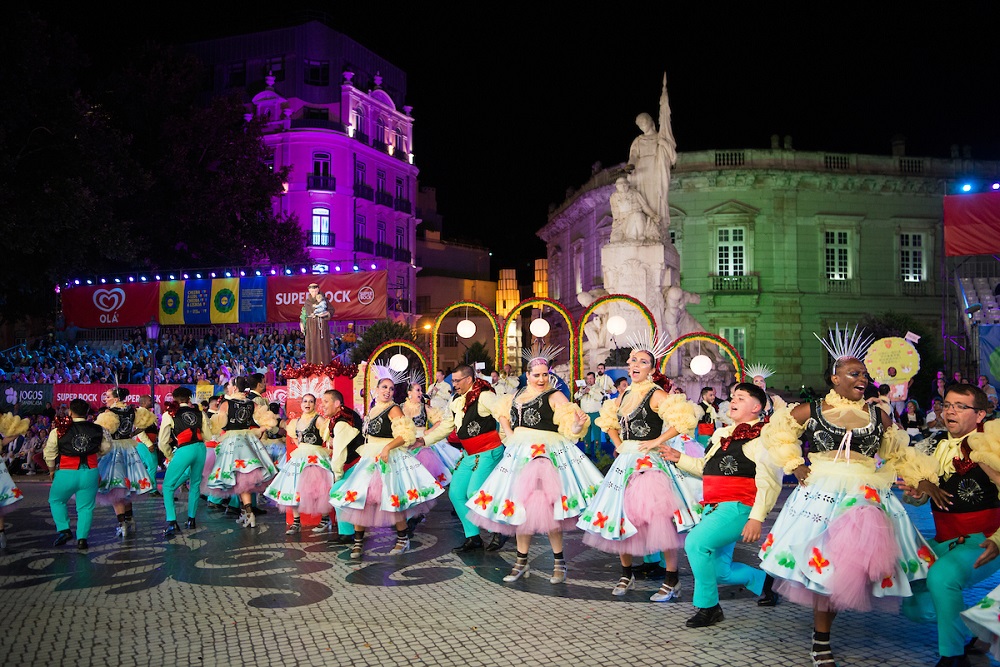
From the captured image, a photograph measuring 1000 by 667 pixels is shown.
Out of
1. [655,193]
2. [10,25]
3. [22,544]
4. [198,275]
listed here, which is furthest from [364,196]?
[22,544]

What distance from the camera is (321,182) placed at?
45.8 m

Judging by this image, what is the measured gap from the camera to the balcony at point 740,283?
38.9m

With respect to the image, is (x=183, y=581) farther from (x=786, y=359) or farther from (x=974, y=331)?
(x=786, y=359)

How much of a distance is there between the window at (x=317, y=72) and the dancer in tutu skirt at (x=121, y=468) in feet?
127

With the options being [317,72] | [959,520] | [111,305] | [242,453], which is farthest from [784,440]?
[317,72]

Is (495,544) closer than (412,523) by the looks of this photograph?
Yes

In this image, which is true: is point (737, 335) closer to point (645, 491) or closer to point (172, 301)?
point (172, 301)

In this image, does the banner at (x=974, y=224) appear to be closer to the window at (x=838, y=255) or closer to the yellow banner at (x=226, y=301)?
the window at (x=838, y=255)

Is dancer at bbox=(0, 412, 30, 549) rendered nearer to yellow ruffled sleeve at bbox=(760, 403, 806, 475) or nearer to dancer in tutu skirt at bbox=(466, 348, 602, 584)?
Result: dancer in tutu skirt at bbox=(466, 348, 602, 584)

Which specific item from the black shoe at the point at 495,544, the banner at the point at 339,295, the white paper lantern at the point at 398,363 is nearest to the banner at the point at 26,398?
the banner at the point at 339,295

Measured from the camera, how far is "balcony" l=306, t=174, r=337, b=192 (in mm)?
45562

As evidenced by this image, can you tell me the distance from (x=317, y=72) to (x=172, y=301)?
22.3m

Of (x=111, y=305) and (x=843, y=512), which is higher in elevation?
(x=111, y=305)

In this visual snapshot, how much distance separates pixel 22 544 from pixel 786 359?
34157 mm
